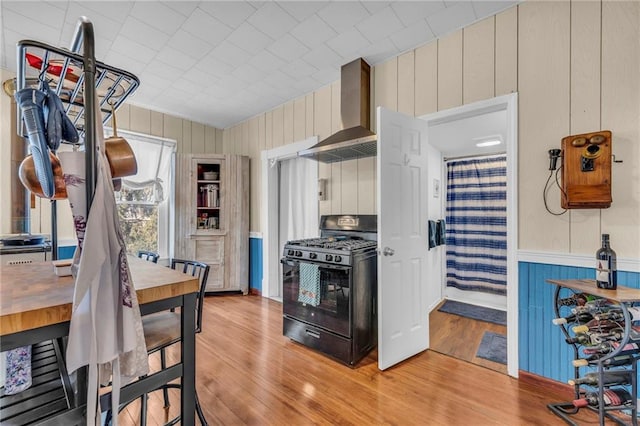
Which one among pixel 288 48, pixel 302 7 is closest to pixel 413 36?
pixel 302 7

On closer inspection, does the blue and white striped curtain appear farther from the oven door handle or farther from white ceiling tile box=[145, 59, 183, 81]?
white ceiling tile box=[145, 59, 183, 81]

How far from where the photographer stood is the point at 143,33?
251cm

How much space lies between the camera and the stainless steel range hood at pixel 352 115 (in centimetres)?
279

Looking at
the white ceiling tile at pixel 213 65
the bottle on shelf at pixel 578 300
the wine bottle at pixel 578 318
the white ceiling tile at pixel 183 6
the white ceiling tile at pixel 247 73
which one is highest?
the white ceiling tile at pixel 183 6

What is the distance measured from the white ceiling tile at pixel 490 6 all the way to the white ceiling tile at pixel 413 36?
0.38 meters

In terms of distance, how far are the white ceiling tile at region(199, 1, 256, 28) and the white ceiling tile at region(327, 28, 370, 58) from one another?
76 cm

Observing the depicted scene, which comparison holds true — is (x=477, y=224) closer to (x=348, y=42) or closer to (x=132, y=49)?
(x=348, y=42)

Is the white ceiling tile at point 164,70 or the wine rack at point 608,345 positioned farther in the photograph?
the white ceiling tile at point 164,70

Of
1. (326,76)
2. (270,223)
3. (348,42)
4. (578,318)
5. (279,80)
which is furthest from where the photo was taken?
(270,223)

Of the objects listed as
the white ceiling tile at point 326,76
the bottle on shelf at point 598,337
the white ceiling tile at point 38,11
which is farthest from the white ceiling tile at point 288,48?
the bottle on shelf at point 598,337

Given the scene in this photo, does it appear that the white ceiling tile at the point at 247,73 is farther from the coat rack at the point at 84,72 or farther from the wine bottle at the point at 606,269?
the wine bottle at the point at 606,269

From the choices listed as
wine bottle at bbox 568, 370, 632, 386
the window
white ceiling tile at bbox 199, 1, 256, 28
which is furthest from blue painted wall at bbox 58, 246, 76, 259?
wine bottle at bbox 568, 370, 632, 386

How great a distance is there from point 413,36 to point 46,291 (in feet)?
9.80

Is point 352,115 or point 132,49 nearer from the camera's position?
point 132,49
